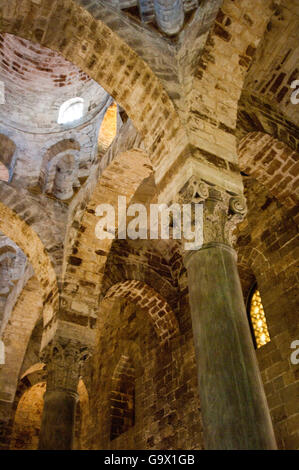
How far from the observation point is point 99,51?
15.7 feet

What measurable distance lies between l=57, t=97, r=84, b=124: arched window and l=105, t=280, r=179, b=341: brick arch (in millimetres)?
3398

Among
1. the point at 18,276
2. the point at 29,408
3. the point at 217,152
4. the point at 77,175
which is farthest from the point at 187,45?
the point at 29,408

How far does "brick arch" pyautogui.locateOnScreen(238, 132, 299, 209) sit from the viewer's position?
5.95 m

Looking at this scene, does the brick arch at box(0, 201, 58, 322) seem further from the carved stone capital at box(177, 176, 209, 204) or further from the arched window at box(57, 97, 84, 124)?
the carved stone capital at box(177, 176, 209, 204)

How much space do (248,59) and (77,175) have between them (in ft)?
12.6

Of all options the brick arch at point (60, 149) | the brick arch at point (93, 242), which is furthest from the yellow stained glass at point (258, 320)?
the brick arch at point (60, 149)

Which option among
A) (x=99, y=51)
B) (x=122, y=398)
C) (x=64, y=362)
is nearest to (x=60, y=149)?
(x=99, y=51)

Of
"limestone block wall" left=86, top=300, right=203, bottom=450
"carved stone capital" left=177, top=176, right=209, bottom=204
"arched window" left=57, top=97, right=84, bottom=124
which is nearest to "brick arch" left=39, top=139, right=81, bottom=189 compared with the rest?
"arched window" left=57, top=97, right=84, bottom=124

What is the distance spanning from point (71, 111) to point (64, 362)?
529 centimetres

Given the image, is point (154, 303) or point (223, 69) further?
point (154, 303)

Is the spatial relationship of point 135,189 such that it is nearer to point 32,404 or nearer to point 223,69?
point 223,69

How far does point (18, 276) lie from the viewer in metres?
9.02

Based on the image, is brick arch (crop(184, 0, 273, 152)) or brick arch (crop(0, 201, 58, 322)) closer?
brick arch (crop(184, 0, 273, 152))

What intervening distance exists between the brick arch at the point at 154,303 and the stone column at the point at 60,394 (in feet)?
7.81
